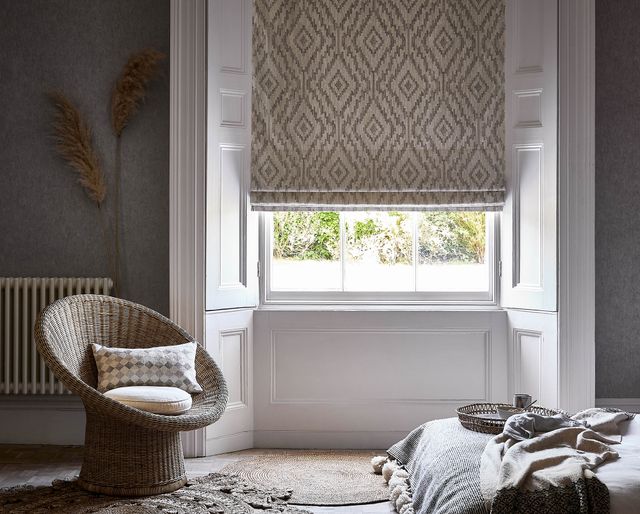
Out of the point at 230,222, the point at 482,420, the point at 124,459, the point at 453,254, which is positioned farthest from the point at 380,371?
the point at 124,459

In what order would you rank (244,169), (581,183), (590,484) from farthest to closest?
(244,169) → (581,183) → (590,484)

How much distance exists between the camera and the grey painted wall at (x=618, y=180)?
482 centimetres

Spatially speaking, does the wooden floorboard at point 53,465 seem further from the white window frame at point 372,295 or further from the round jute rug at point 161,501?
the white window frame at point 372,295

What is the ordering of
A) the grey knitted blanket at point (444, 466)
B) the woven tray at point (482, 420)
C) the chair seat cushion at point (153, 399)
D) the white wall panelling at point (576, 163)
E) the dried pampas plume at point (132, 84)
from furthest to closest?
1. the dried pampas plume at point (132, 84)
2. the white wall panelling at point (576, 163)
3. the chair seat cushion at point (153, 399)
4. the woven tray at point (482, 420)
5. the grey knitted blanket at point (444, 466)

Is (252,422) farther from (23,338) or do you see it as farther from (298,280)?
(23,338)

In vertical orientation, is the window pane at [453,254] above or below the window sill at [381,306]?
above

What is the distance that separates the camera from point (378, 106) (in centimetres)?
487

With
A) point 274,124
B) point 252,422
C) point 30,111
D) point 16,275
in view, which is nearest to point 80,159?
point 30,111

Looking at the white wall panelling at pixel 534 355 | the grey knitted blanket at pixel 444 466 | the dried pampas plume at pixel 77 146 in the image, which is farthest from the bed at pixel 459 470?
the dried pampas plume at pixel 77 146

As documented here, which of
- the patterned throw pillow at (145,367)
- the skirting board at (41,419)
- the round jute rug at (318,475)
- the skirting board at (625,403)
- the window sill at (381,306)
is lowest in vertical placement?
the round jute rug at (318,475)

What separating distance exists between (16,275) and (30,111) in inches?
38.0

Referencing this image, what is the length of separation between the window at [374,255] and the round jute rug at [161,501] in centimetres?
143

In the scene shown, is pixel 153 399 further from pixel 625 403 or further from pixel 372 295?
pixel 625 403

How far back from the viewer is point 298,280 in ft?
16.4
